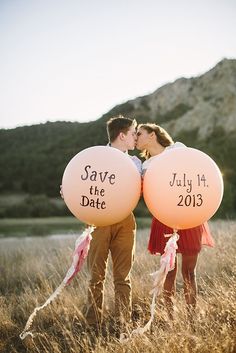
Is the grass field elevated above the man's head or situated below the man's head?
below

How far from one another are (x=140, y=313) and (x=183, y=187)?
58.6 inches

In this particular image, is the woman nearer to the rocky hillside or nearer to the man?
the man

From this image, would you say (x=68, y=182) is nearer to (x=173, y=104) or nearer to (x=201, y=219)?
(x=201, y=219)

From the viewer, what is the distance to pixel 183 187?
2918 mm

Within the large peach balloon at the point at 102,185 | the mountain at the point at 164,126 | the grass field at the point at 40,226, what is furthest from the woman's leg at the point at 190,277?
the mountain at the point at 164,126

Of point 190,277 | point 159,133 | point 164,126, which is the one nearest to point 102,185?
point 159,133

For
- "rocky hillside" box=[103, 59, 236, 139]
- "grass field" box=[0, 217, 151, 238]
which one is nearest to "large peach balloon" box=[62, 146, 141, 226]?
"grass field" box=[0, 217, 151, 238]

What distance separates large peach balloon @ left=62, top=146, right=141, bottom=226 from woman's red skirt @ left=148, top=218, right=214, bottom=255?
2.02ft

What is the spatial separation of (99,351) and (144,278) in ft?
7.19

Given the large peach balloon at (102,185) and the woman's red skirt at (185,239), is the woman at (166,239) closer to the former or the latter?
the woman's red skirt at (185,239)

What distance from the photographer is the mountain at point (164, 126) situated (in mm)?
26641

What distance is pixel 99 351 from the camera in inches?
103

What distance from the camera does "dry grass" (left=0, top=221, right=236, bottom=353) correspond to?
2.60 meters

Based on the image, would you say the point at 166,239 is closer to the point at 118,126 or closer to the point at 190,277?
the point at 190,277
